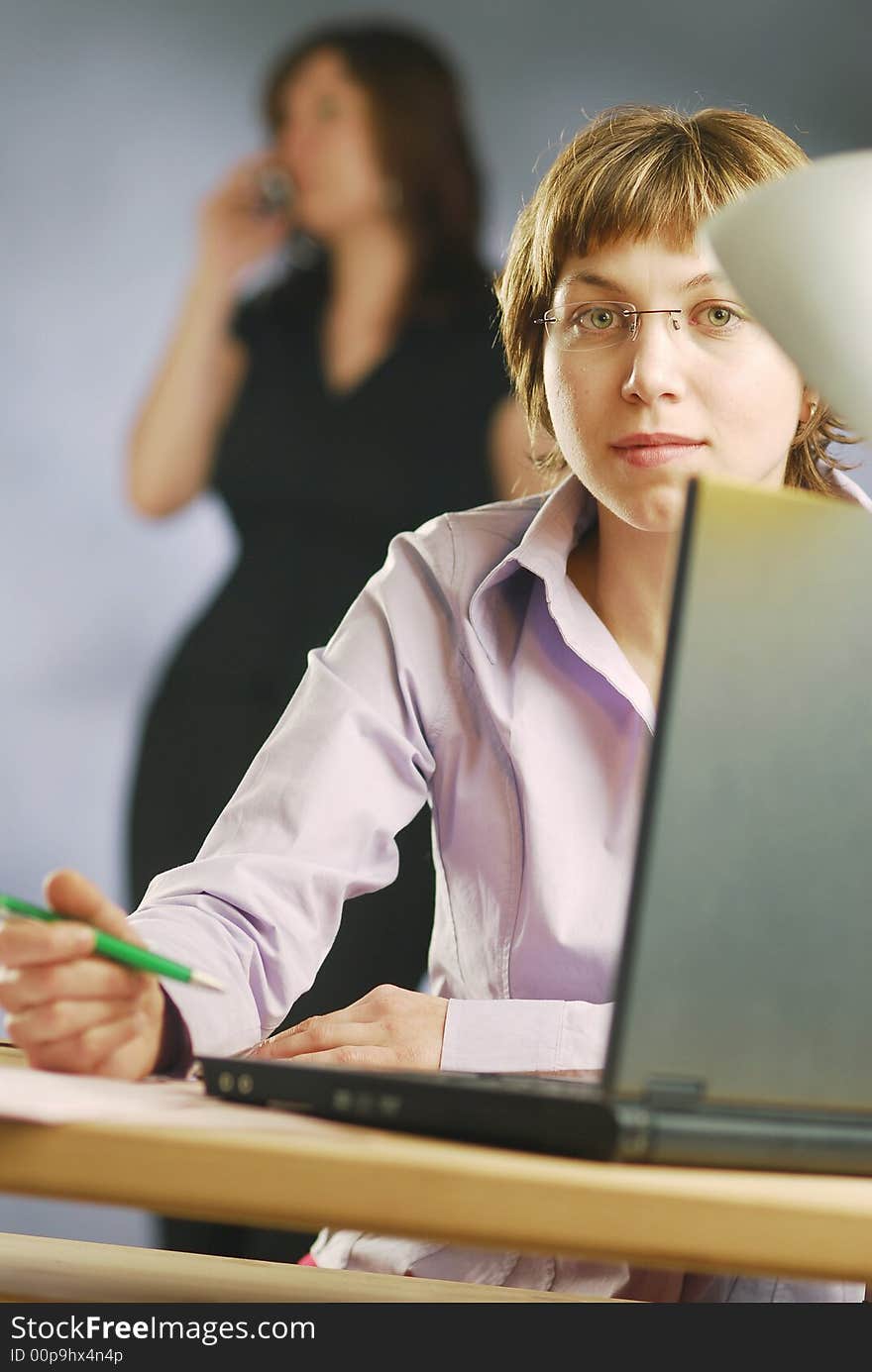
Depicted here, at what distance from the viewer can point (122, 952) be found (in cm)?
60

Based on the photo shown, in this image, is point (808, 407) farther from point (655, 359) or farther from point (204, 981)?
point (204, 981)

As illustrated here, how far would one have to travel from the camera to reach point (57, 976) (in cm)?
59

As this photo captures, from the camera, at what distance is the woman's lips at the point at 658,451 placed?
3.16 feet

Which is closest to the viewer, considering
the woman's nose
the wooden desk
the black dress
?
the wooden desk

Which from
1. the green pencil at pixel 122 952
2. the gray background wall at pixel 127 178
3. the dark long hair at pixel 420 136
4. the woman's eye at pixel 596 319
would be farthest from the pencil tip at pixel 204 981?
the dark long hair at pixel 420 136

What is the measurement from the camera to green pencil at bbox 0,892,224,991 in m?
0.59

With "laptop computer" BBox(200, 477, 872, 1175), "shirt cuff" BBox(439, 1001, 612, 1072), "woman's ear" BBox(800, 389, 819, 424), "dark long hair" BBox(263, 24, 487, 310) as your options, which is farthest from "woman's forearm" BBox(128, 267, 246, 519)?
"laptop computer" BBox(200, 477, 872, 1175)

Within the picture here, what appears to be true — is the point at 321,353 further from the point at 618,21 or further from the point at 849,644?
the point at 849,644

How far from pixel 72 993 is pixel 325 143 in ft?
7.93

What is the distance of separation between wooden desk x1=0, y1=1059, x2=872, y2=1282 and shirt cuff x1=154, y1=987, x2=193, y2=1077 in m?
0.20

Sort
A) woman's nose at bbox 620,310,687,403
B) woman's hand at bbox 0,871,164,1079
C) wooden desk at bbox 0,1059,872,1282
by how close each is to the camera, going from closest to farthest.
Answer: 1. wooden desk at bbox 0,1059,872,1282
2. woman's hand at bbox 0,871,164,1079
3. woman's nose at bbox 620,310,687,403

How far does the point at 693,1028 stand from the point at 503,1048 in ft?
1.29

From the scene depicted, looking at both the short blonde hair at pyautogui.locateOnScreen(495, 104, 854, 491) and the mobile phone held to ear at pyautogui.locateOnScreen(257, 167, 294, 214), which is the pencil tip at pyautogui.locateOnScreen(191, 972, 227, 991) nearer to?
the short blonde hair at pyautogui.locateOnScreen(495, 104, 854, 491)
